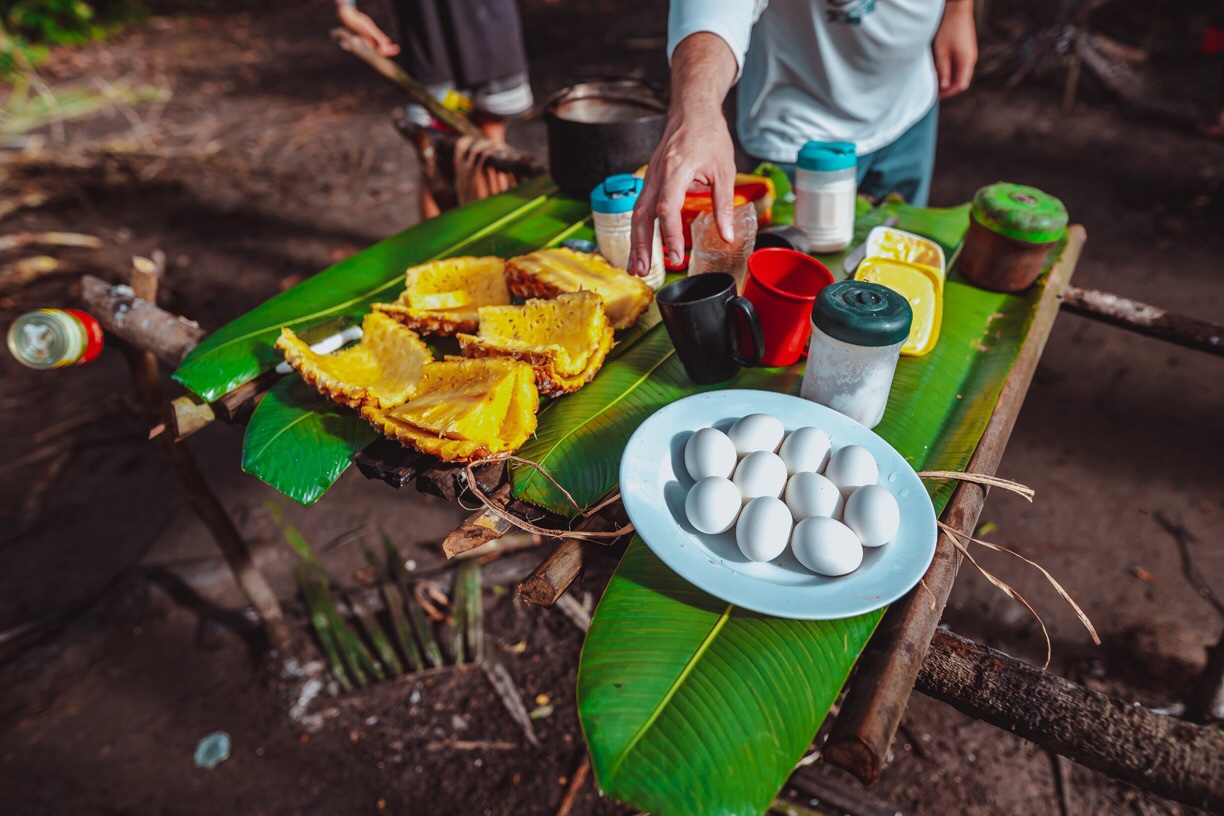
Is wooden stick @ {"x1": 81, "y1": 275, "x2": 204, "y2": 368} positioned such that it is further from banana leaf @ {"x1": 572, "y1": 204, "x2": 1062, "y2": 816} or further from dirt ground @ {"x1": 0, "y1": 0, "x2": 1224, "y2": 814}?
dirt ground @ {"x1": 0, "y1": 0, "x2": 1224, "y2": 814}

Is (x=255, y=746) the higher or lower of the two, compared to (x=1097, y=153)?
lower

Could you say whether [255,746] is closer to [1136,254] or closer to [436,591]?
[436,591]

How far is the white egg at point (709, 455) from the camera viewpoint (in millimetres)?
1462

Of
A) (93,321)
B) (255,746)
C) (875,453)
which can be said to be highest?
(93,321)

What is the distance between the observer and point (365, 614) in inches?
112

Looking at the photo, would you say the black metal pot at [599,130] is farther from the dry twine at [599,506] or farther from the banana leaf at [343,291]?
the dry twine at [599,506]

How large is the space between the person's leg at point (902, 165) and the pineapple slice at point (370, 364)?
190cm

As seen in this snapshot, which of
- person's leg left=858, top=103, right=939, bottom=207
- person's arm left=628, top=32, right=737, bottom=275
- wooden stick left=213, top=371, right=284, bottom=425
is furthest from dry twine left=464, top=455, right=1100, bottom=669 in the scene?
person's leg left=858, top=103, right=939, bottom=207

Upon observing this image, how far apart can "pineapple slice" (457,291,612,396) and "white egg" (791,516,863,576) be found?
0.69 metres

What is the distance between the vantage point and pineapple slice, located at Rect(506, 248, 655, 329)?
6.37 feet

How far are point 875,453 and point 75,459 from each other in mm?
4187

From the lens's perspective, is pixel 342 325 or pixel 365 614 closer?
pixel 342 325

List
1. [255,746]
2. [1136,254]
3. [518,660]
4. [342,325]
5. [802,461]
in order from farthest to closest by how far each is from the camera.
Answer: [1136,254] < [518,660] < [255,746] < [342,325] < [802,461]

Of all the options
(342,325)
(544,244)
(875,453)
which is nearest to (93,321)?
(342,325)
